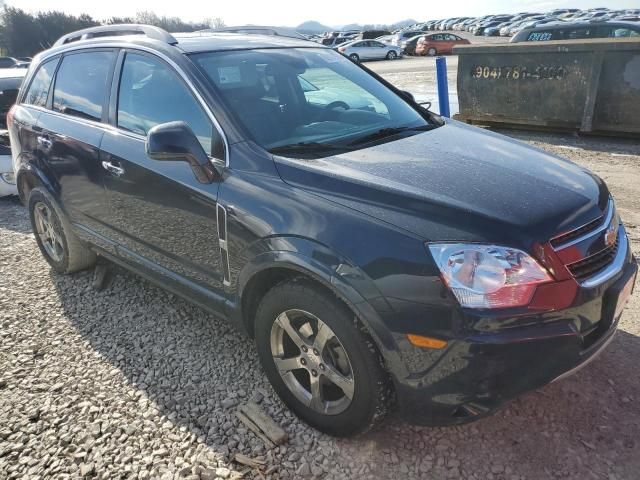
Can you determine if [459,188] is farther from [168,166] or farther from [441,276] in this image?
[168,166]

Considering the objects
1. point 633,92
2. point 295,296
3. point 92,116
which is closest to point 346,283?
point 295,296

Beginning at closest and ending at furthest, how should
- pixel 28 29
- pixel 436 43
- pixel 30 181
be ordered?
1. pixel 30 181
2. pixel 436 43
3. pixel 28 29

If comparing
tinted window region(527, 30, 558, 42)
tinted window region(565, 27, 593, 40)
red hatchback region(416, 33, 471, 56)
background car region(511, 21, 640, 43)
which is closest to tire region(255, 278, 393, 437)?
background car region(511, 21, 640, 43)

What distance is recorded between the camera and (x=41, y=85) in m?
4.12

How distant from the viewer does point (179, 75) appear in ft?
9.05

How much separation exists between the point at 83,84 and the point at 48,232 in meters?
1.39

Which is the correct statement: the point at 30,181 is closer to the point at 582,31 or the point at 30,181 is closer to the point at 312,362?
the point at 312,362

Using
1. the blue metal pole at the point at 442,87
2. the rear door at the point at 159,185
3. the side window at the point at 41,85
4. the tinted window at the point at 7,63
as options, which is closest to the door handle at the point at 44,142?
the side window at the point at 41,85

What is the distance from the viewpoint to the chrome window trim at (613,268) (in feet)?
6.67

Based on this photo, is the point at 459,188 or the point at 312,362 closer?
the point at 459,188

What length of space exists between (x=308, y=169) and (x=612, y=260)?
137 centimetres

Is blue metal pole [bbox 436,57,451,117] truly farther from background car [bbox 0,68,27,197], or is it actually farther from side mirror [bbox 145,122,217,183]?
background car [bbox 0,68,27,197]

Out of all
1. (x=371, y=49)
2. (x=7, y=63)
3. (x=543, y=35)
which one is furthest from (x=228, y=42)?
(x=371, y=49)

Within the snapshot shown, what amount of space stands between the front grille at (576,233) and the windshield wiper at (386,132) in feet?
3.67
